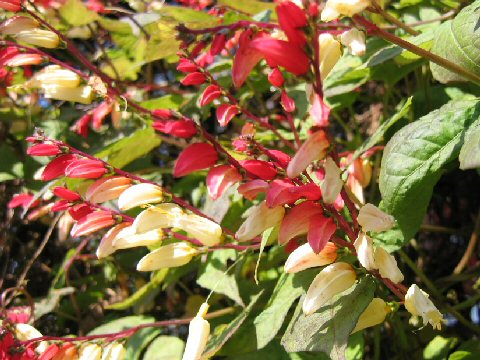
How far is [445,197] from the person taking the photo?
1739 millimetres

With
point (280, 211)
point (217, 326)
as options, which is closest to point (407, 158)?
point (280, 211)

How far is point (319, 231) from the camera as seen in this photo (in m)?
0.77

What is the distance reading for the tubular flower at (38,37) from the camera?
118 centimetres

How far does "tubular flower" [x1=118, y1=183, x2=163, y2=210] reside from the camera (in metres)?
0.92

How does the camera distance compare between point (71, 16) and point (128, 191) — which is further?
point (71, 16)

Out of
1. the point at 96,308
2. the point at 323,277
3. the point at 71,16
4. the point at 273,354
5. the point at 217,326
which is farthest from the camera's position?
the point at 96,308

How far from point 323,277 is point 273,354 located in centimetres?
34

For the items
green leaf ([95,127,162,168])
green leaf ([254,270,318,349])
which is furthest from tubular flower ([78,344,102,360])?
green leaf ([95,127,162,168])

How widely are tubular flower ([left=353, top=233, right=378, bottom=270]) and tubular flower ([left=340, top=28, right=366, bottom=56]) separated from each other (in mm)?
221

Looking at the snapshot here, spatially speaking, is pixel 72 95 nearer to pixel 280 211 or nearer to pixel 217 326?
pixel 217 326

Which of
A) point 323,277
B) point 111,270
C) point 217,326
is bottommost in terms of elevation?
point 111,270

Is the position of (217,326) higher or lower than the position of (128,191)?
lower

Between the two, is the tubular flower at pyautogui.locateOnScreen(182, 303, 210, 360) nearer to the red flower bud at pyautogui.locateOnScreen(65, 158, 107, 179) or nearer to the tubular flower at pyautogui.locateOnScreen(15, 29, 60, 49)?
the red flower bud at pyautogui.locateOnScreen(65, 158, 107, 179)

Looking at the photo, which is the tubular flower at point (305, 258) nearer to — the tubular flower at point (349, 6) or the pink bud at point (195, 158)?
the pink bud at point (195, 158)
